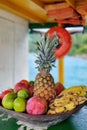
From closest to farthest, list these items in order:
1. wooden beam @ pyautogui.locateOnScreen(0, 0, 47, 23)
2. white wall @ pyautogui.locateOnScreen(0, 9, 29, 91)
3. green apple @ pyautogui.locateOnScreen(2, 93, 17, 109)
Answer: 1. green apple @ pyautogui.locateOnScreen(2, 93, 17, 109)
2. wooden beam @ pyautogui.locateOnScreen(0, 0, 47, 23)
3. white wall @ pyautogui.locateOnScreen(0, 9, 29, 91)

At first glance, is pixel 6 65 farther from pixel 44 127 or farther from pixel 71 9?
pixel 44 127

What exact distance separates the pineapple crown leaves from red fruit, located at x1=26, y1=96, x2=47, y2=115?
0.85 feet

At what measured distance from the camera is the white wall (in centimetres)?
401

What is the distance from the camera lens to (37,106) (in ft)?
4.45

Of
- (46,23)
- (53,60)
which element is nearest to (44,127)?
(53,60)

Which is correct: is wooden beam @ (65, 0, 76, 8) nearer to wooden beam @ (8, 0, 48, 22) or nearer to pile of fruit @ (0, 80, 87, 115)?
wooden beam @ (8, 0, 48, 22)

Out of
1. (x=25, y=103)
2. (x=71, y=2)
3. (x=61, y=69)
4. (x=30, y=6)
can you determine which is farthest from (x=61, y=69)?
(x=25, y=103)

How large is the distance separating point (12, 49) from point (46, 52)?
3021mm

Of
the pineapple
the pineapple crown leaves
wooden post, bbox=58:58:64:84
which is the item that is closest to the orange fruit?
the pineapple

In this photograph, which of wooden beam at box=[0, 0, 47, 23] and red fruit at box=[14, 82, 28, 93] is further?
wooden beam at box=[0, 0, 47, 23]

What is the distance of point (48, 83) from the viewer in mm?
1516

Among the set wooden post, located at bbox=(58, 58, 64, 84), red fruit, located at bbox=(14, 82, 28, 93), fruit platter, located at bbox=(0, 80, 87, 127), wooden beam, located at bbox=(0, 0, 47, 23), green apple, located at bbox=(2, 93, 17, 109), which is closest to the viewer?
fruit platter, located at bbox=(0, 80, 87, 127)

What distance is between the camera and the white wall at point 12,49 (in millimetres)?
4008

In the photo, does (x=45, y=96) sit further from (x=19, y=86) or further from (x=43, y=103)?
(x=19, y=86)
